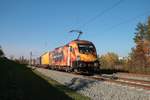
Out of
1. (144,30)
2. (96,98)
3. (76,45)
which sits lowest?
(96,98)

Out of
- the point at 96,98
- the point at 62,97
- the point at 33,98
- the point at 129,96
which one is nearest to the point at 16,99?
the point at 33,98

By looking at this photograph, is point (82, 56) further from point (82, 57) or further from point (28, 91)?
point (28, 91)

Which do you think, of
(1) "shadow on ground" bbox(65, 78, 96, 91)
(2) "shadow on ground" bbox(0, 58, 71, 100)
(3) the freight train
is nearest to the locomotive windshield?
(3) the freight train

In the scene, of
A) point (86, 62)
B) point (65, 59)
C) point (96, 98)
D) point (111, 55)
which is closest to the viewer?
point (96, 98)

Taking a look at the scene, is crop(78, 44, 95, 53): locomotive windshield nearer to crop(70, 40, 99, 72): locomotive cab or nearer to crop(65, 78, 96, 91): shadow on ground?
crop(70, 40, 99, 72): locomotive cab

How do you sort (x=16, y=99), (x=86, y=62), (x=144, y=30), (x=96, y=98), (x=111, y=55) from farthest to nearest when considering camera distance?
(x=111, y=55) < (x=144, y=30) < (x=86, y=62) < (x=96, y=98) < (x=16, y=99)

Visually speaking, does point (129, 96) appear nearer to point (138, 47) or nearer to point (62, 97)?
point (62, 97)

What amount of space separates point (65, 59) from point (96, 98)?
1842 cm

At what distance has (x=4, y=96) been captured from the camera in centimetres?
1113

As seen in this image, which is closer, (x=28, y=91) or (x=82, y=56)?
(x=28, y=91)

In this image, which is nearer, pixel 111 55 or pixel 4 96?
pixel 4 96

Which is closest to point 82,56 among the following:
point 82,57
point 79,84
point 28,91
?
point 82,57

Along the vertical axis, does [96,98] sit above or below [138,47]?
below

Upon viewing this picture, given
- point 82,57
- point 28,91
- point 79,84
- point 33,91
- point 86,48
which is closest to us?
point 28,91
